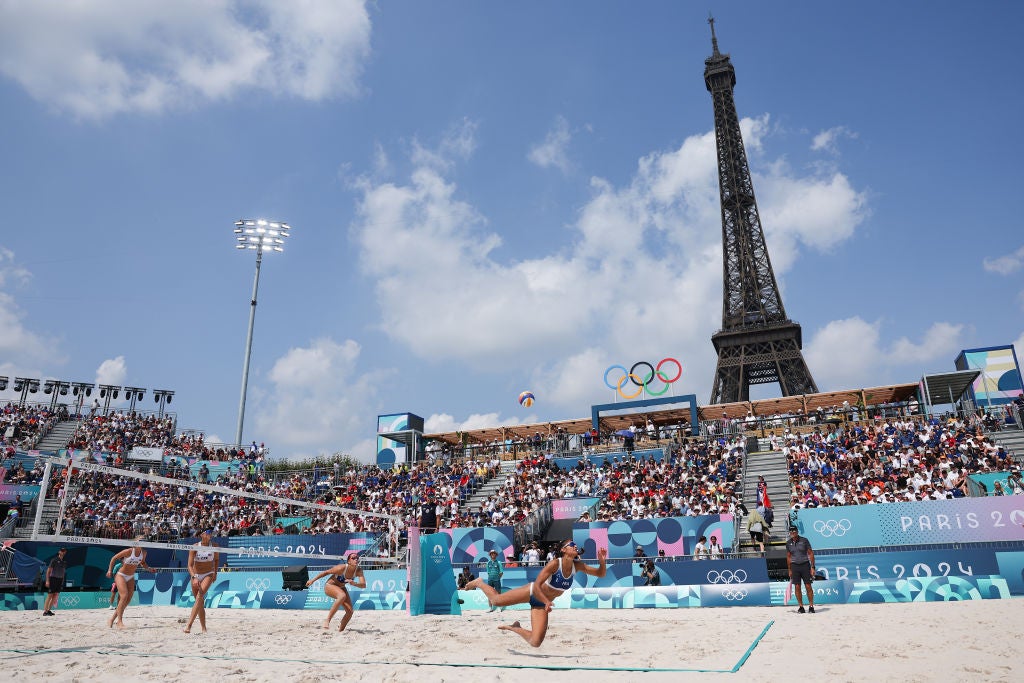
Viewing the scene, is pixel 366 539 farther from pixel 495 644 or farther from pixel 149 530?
pixel 495 644

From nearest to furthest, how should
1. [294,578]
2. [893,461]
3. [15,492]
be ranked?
1. [294,578]
2. [893,461]
3. [15,492]

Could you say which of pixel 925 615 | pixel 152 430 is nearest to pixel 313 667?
pixel 925 615

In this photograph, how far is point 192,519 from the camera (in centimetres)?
2756

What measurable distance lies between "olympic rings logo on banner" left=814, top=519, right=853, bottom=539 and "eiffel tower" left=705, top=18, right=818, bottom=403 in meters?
27.3

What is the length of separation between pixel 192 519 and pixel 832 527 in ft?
76.8

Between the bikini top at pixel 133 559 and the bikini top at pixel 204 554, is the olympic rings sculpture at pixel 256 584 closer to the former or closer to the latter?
the bikini top at pixel 133 559

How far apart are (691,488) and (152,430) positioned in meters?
28.1

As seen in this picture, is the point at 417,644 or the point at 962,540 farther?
the point at 962,540

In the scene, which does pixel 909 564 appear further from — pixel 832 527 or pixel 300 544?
pixel 300 544

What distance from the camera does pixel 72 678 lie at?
744cm

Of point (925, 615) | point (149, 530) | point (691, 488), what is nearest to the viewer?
point (925, 615)

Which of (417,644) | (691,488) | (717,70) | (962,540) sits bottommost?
(417,644)

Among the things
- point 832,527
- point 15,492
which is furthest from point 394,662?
point 15,492

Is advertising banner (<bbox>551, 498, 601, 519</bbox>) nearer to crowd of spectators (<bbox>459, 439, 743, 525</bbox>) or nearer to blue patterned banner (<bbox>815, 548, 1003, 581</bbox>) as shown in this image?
crowd of spectators (<bbox>459, 439, 743, 525</bbox>)
